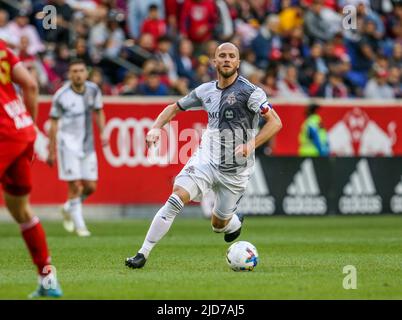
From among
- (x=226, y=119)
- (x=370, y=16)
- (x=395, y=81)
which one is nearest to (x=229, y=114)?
(x=226, y=119)

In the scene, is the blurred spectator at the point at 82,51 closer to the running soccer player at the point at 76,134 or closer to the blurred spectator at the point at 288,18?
the running soccer player at the point at 76,134

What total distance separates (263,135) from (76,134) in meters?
6.96

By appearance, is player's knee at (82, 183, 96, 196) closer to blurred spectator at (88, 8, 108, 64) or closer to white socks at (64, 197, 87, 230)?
white socks at (64, 197, 87, 230)

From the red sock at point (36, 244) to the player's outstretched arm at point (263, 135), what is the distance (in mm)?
2833

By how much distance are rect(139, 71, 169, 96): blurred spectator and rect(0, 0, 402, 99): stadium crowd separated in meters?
0.03

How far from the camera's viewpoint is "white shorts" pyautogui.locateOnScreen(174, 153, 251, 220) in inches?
485

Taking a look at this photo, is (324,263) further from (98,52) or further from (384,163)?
(98,52)

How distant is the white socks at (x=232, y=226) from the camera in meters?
13.4

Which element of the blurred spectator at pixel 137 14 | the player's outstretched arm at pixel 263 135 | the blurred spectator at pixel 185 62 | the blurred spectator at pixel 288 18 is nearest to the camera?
the player's outstretched arm at pixel 263 135

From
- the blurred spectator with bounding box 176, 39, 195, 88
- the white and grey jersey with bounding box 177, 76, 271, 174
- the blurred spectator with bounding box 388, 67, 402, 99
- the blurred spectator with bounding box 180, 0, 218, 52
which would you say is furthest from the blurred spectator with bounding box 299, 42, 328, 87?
the white and grey jersey with bounding box 177, 76, 271, 174

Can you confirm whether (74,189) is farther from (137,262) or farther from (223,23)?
(223,23)

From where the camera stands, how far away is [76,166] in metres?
18.2

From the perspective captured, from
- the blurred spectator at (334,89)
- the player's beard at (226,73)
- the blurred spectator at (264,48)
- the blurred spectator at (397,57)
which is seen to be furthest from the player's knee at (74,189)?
the blurred spectator at (397,57)
